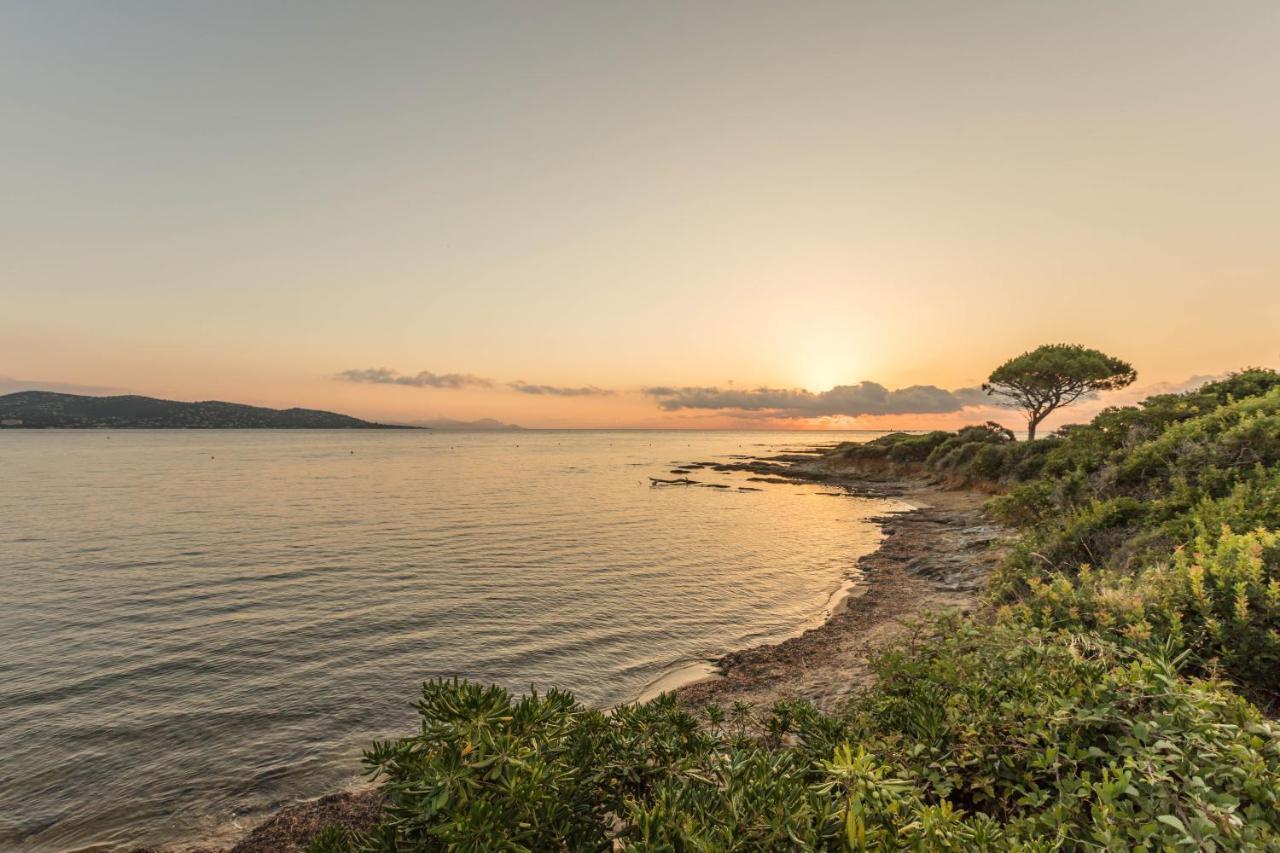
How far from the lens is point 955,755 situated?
4.88m

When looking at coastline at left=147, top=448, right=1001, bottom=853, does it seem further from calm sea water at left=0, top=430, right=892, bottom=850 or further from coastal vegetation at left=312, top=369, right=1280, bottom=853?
coastal vegetation at left=312, top=369, right=1280, bottom=853

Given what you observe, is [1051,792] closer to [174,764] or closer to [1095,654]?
[1095,654]

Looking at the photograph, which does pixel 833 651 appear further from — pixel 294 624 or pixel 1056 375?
pixel 1056 375

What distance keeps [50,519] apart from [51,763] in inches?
1497

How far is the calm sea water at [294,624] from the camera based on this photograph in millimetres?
10148

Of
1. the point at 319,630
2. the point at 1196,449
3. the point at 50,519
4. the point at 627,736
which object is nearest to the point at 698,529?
the point at 319,630

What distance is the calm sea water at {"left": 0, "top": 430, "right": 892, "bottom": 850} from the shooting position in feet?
33.3

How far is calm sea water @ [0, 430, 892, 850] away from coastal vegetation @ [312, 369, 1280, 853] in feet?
27.7

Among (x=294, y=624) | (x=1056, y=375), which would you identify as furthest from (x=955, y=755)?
(x=1056, y=375)

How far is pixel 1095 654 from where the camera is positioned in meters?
6.06

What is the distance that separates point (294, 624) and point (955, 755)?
19572 millimetres

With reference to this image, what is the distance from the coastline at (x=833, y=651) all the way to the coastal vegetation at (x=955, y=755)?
2370 mm

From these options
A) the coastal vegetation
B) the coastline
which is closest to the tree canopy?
the coastline

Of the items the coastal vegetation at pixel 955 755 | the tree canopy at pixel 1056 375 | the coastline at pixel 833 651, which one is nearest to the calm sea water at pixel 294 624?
the coastline at pixel 833 651
